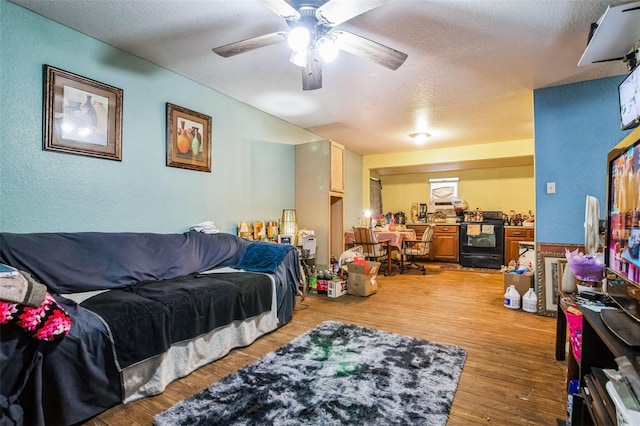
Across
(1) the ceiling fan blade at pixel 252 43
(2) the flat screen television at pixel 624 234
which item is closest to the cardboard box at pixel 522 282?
(2) the flat screen television at pixel 624 234

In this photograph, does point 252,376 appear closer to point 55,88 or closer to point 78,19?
point 55,88

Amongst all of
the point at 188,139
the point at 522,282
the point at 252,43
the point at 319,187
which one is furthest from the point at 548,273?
the point at 188,139

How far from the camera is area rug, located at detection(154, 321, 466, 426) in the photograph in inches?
59.4

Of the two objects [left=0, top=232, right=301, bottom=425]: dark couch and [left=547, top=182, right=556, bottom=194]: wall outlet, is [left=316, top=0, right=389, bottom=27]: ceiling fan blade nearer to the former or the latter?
[left=0, top=232, right=301, bottom=425]: dark couch

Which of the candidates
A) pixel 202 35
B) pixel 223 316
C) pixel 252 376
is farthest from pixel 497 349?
pixel 202 35

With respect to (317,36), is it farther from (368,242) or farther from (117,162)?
(368,242)

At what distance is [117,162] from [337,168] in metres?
2.96

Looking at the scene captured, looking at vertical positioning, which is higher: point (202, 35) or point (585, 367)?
point (202, 35)

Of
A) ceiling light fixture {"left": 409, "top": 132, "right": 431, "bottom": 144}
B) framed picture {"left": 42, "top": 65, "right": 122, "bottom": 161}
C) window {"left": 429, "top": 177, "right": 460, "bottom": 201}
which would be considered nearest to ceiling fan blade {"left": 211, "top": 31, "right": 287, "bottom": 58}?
framed picture {"left": 42, "top": 65, "right": 122, "bottom": 161}

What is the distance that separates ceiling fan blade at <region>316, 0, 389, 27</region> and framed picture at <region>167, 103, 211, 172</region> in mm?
1808

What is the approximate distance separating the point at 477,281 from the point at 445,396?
3554mm

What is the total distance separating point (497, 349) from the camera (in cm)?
230

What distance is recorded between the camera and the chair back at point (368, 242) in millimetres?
4926

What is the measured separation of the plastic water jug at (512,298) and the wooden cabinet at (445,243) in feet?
10.6
